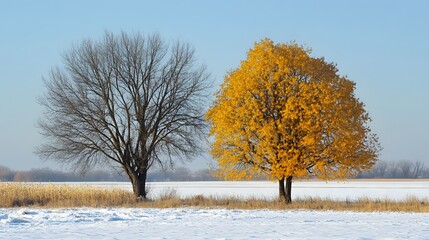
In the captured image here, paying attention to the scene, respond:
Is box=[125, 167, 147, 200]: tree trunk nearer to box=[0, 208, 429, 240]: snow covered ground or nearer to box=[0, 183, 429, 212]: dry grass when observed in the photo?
box=[0, 183, 429, 212]: dry grass

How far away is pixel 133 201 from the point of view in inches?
1479

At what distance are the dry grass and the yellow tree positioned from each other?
1.60 meters

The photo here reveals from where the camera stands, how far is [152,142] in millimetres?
40875

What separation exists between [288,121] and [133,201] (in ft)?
33.9

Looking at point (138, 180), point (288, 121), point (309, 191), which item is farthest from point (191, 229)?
point (309, 191)

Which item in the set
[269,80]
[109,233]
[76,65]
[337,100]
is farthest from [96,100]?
[109,233]

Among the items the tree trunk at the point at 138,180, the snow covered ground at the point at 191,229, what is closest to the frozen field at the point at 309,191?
the tree trunk at the point at 138,180

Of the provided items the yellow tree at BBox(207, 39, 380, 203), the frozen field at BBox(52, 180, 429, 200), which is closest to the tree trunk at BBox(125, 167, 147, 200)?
the frozen field at BBox(52, 180, 429, 200)

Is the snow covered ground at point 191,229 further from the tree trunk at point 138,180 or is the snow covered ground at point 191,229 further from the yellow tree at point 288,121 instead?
the tree trunk at point 138,180

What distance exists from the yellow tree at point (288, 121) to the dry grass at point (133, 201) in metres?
1.60

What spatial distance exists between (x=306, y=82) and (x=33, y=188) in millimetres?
17557

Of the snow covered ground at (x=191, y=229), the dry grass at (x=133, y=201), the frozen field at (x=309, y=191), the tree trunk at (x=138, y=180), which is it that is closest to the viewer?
the snow covered ground at (x=191, y=229)

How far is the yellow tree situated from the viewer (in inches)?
1337

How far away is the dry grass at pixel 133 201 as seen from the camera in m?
33.1
